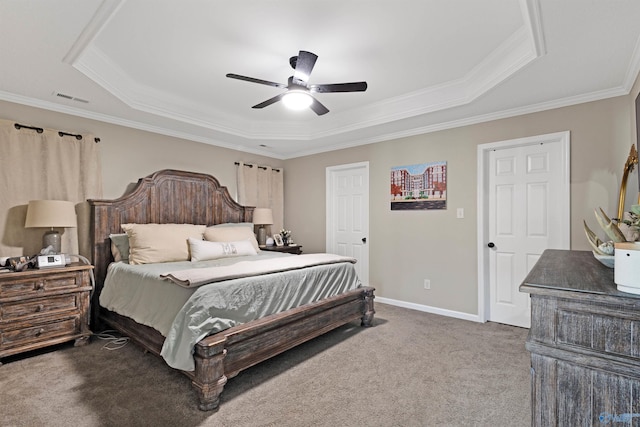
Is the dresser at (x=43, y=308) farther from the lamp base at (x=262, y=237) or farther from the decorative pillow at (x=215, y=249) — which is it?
the lamp base at (x=262, y=237)

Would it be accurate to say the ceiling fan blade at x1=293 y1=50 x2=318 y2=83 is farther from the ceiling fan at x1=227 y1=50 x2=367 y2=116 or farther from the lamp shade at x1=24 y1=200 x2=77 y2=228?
the lamp shade at x1=24 y1=200 x2=77 y2=228

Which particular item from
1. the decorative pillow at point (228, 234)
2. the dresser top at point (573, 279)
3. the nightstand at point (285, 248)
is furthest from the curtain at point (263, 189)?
the dresser top at point (573, 279)

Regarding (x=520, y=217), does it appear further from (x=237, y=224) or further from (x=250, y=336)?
(x=237, y=224)

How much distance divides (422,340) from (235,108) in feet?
11.5

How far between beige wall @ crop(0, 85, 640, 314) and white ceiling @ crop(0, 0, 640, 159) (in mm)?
160

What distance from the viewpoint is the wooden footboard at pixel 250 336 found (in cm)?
199

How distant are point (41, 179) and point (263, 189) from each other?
112 inches

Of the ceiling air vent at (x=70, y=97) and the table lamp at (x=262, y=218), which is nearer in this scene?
the ceiling air vent at (x=70, y=97)

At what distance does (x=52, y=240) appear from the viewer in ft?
10.1

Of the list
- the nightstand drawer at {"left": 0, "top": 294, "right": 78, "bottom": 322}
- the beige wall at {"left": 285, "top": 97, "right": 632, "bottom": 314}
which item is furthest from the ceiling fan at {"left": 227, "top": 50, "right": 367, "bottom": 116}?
the nightstand drawer at {"left": 0, "top": 294, "right": 78, "bottom": 322}

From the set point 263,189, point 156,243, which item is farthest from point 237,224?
point 156,243

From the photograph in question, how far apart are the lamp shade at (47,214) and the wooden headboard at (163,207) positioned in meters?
0.40

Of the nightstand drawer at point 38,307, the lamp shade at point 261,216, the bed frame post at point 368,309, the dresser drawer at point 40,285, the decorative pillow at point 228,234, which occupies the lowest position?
the bed frame post at point 368,309

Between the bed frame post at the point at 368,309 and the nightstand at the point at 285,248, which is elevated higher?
the nightstand at the point at 285,248
